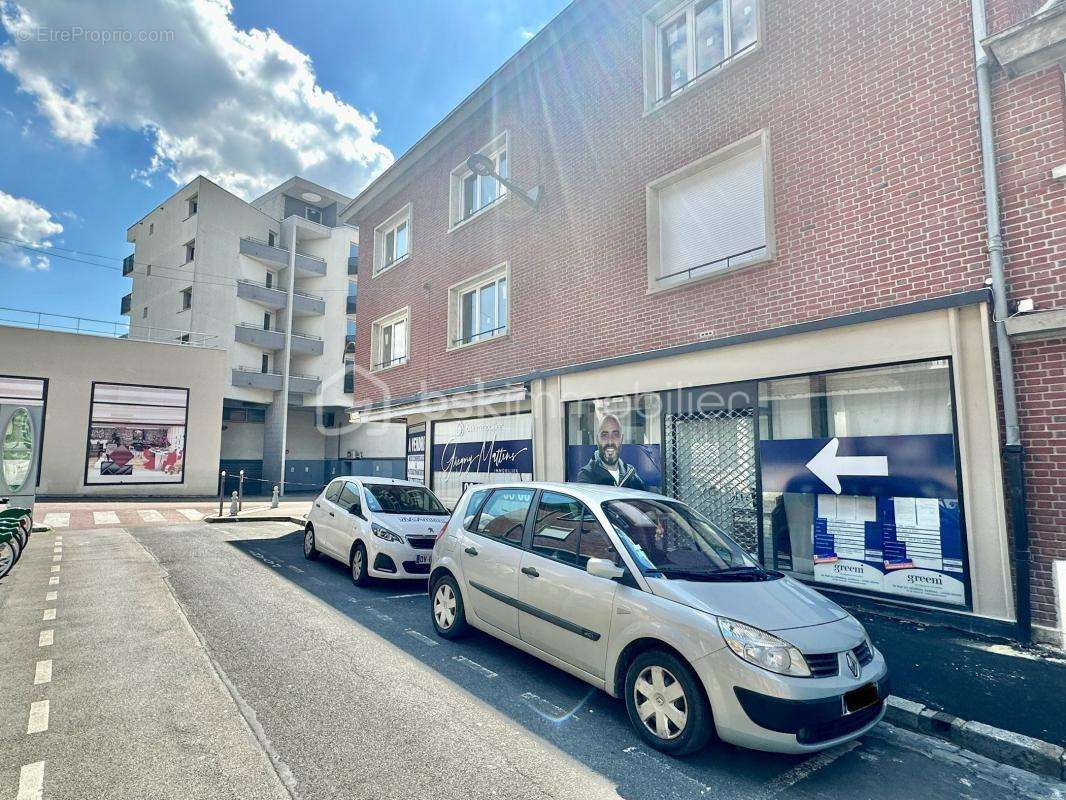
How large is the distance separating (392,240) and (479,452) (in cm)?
782

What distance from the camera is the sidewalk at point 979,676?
12.4 feet

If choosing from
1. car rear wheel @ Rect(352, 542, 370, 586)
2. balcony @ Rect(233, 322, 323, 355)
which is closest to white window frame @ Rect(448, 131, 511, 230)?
car rear wheel @ Rect(352, 542, 370, 586)

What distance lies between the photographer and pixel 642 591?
371cm

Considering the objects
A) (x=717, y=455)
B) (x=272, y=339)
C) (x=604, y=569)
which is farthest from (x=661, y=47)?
(x=272, y=339)

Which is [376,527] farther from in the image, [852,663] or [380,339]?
[380,339]

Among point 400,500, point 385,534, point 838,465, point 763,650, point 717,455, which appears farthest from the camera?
point 400,500

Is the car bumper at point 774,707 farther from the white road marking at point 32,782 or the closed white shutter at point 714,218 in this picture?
the closed white shutter at point 714,218

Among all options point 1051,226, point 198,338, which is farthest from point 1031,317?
point 198,338

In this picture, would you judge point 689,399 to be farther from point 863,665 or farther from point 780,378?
point 863,665

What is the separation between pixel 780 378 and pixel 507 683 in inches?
198

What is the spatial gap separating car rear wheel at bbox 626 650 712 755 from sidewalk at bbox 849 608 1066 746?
194 centimetres

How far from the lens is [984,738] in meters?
3.54

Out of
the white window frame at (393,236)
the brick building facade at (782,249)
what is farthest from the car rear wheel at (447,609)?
the white window frame at (393,236)

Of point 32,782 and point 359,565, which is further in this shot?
point 359,565
